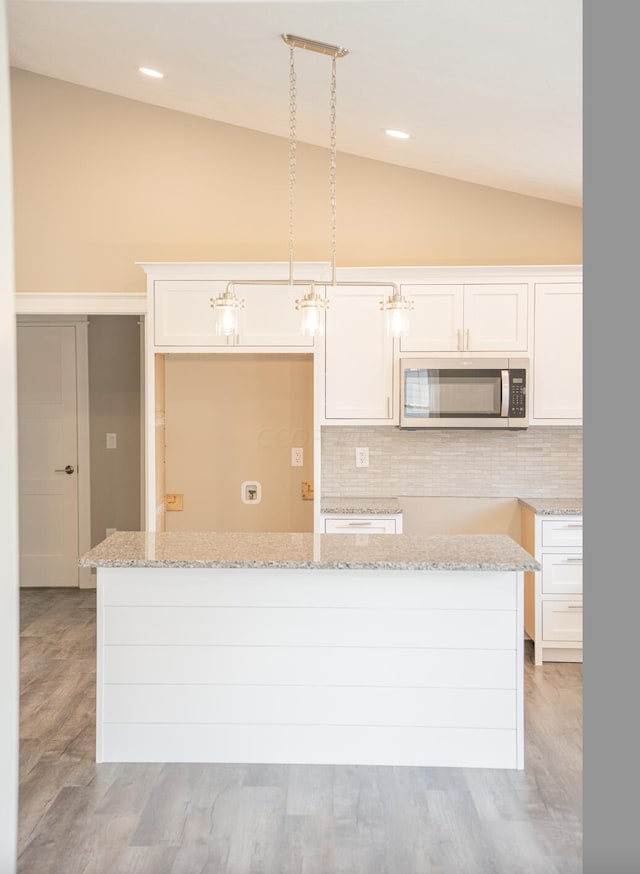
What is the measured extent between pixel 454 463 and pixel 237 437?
4.76 ft

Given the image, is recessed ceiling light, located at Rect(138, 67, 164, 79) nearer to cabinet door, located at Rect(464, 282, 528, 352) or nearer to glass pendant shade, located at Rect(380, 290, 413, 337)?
cabinet door, located at Rect(464, 282, 528, 352)

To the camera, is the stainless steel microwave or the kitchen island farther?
the stainless steel microwave

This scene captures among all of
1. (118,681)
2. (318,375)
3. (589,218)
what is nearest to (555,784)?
(118,681)

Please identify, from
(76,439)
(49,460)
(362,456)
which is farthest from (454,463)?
(49,460)

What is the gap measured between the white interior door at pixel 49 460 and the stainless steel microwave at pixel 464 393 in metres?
2.80

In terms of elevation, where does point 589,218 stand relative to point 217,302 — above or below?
below

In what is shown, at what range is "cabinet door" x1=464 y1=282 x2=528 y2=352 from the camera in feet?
15.0

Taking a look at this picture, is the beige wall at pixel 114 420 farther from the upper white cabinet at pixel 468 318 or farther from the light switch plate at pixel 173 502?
the upper white cabinet at pixel 468 318

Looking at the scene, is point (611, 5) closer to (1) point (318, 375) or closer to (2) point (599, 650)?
(2) point (599, 650)

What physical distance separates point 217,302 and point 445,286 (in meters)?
1.96

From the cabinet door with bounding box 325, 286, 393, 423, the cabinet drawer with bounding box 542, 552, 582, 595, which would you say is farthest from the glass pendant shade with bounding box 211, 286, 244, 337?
the cabinet drawer with bounding box 542, 552, 582, 595

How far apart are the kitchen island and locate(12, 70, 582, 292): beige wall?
8.23ft

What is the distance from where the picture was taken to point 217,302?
3.04 meters

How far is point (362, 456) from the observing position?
197 inches
